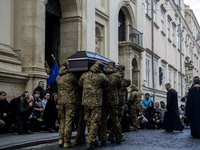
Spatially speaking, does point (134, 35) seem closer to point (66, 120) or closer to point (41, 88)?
point (41, 88)

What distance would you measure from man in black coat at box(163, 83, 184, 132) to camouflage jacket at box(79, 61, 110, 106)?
597 centimetres

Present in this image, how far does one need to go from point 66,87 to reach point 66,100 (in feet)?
1.09

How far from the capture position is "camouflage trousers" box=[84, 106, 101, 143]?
8758 mm

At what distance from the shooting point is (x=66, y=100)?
9094mm

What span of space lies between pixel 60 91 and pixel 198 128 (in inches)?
201

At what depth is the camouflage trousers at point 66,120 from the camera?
29.3ft

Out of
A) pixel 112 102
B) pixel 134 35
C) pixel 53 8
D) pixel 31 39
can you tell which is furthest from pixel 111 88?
pixel 134 35

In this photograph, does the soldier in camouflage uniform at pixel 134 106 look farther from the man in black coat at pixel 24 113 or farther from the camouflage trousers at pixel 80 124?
the camouflage trousers at pixel 80 124

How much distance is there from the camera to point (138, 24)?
1038 inches

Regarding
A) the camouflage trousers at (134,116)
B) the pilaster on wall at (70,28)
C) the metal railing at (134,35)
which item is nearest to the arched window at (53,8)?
the pilaster on wall at (70,28)

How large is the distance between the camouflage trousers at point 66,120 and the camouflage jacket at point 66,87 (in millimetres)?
147

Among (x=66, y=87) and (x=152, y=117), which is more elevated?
(x=66, y=87)

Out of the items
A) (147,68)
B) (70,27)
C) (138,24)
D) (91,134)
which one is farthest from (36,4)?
(147,68)

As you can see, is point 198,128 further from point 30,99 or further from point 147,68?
point 147,68
